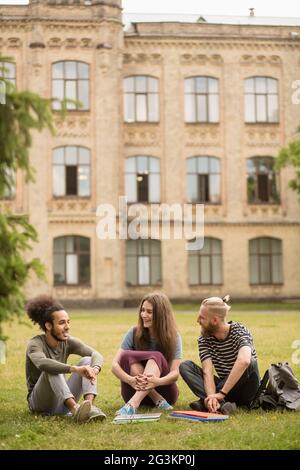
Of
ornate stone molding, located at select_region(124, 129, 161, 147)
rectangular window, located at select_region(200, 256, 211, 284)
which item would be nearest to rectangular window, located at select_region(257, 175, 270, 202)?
rectangular window, located at select_region(200, 256, 211, 284)

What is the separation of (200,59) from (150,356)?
1176 inches

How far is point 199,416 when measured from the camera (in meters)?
8.69

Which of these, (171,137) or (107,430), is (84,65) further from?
(107,430)

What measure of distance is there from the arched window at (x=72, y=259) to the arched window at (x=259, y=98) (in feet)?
33.2

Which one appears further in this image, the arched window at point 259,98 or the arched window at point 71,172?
the arched window at point 259,98

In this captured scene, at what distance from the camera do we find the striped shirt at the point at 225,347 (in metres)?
9.27

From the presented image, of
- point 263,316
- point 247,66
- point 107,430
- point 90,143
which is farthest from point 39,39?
point 107,430

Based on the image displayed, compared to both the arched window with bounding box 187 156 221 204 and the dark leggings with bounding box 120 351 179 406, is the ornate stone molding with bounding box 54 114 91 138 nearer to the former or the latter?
the arched window with bounding box 187 156 221 204

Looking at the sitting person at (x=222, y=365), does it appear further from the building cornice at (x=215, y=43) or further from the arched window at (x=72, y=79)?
the building cornice at (x=215, y=43)

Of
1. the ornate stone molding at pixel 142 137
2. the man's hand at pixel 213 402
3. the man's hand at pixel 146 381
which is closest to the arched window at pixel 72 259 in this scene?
the ornate stone molding at pixel 142 137

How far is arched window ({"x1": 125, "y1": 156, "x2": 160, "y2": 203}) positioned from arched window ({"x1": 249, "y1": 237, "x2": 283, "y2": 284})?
5.29 meters

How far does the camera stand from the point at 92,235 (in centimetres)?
3556

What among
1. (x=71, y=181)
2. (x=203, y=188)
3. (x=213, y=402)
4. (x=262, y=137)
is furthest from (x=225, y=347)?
(x=262, y=137)

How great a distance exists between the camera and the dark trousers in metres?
9.31
